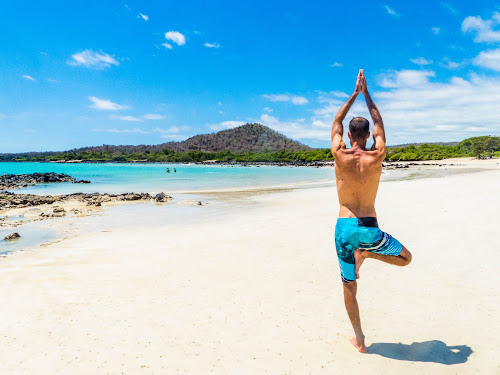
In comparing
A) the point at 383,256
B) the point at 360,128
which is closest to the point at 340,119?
the point at 360,128

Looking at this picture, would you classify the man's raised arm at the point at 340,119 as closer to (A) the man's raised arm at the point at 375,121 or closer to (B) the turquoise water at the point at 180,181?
(A) the man's raised arm at the point at 375,121

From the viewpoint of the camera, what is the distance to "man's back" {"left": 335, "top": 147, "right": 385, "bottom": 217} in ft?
11.3

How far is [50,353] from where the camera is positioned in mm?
3629

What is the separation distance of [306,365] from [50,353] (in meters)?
2.71

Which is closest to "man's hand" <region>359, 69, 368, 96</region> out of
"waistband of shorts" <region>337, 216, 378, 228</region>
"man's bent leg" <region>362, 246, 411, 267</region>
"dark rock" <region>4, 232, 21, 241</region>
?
"waistband of shorts" <region>337, 216, 378, 228</region>

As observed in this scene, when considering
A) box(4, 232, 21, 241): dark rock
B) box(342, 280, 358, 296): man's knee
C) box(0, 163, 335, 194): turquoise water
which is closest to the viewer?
box(342, 280, 358, 296): man's knee

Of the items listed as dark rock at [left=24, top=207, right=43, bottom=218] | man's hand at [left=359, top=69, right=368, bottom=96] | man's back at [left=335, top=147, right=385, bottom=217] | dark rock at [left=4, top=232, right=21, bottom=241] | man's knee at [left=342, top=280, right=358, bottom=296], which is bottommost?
dark rock at [left=4, top=232, right=21, bottom=241]

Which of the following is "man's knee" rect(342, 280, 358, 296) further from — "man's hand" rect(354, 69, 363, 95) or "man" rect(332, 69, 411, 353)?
"man's hand" rect(354, 69, 363, 95)

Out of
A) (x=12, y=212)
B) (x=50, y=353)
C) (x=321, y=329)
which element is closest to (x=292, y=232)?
(x=321, y=329)

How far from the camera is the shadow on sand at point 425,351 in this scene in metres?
3.40

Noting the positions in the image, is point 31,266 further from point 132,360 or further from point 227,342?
point 227,342

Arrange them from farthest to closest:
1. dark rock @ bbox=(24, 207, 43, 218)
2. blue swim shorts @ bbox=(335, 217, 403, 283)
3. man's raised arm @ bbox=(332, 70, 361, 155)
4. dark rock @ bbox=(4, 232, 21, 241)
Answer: dark rock @ bbox=(24, 207, 43, 218)
dark rock @ bbox=(4, 232, 21, 241)
man's raised arm @ bbox=(332, 70, 361, 155)
blue swim shorts @ bbox=(335, 217, 403, 283)

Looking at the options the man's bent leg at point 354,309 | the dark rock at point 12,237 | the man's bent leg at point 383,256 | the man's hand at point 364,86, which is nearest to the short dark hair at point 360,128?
the man's hand at point 364,86

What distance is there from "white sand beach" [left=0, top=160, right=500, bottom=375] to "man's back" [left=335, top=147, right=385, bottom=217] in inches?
59.7
